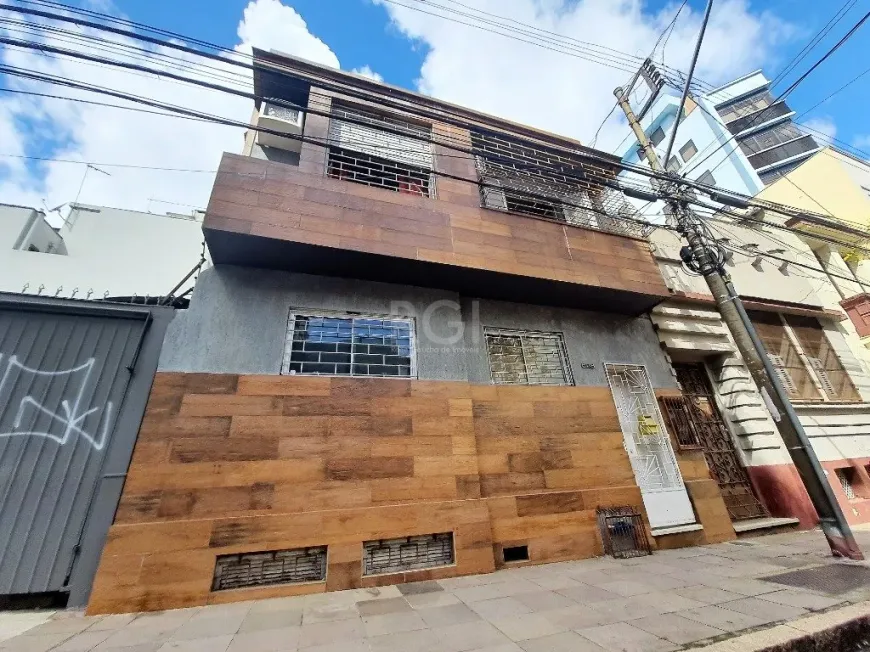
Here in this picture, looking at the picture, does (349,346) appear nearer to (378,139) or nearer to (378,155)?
(378,155)

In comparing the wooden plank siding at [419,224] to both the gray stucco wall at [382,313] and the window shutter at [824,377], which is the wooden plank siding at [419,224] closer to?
the gray stucco wall at [382,313]

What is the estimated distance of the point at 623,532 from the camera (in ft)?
16.4

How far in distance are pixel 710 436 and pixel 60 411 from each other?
10.4 meters

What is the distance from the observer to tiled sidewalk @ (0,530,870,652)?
2473 millimetres

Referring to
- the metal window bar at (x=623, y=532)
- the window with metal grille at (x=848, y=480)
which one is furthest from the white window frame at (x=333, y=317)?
the window with metal grille at (x=848, y=480)

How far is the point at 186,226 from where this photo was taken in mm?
11938

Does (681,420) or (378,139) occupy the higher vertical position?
(378,139)

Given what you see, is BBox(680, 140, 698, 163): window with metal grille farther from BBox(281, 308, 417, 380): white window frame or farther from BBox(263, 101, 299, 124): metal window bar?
BBox(281, 308, 417, 380): white window frame

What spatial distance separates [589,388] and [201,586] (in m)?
5.66

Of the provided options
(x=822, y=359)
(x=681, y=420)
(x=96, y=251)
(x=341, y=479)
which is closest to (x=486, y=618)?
(x=341, y=479)

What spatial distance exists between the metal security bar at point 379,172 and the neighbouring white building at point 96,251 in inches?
313

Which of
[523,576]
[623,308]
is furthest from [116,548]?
[623,308]

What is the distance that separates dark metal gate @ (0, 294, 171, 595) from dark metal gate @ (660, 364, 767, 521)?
26.4 feet

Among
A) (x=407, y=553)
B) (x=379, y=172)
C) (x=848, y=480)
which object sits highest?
(x=379, y=172)
